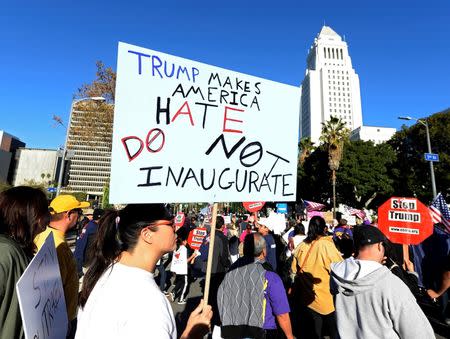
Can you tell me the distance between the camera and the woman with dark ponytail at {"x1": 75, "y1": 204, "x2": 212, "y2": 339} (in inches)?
47.9

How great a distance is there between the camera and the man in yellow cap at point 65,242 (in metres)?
2.76

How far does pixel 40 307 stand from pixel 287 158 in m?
2.04

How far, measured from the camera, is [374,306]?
80.6 inches

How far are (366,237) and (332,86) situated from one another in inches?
5824

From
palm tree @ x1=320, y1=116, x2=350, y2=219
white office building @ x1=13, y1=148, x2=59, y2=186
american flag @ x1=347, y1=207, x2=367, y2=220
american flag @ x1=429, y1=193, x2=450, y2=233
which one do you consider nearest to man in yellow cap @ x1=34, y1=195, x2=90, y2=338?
american flag @ x1=429, y1=193, x2=450, y2=233

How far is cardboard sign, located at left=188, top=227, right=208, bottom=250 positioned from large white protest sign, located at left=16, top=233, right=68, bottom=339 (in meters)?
6.56

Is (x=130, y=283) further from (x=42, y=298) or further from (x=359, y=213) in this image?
(x=359, y=213)

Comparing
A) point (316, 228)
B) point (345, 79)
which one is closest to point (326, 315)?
point (316, 228)

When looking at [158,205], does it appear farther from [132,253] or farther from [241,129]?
[241,129]

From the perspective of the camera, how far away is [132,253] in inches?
60.7

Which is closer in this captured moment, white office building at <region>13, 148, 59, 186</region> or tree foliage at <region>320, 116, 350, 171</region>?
tree foliage at <region>320, 116, 350, 171</region>

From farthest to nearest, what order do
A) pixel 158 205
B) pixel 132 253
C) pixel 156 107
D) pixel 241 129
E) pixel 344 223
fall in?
pixel 344 223, pixel 241 129, pixel 156 107, pixel 158 205, pixel 132 253

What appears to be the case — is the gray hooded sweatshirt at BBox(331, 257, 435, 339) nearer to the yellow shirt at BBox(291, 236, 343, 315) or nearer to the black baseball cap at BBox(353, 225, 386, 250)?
the black baseball cap at BBox(353, 225, 386, 250)

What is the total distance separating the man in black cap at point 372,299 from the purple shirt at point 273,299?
1.86 feet
